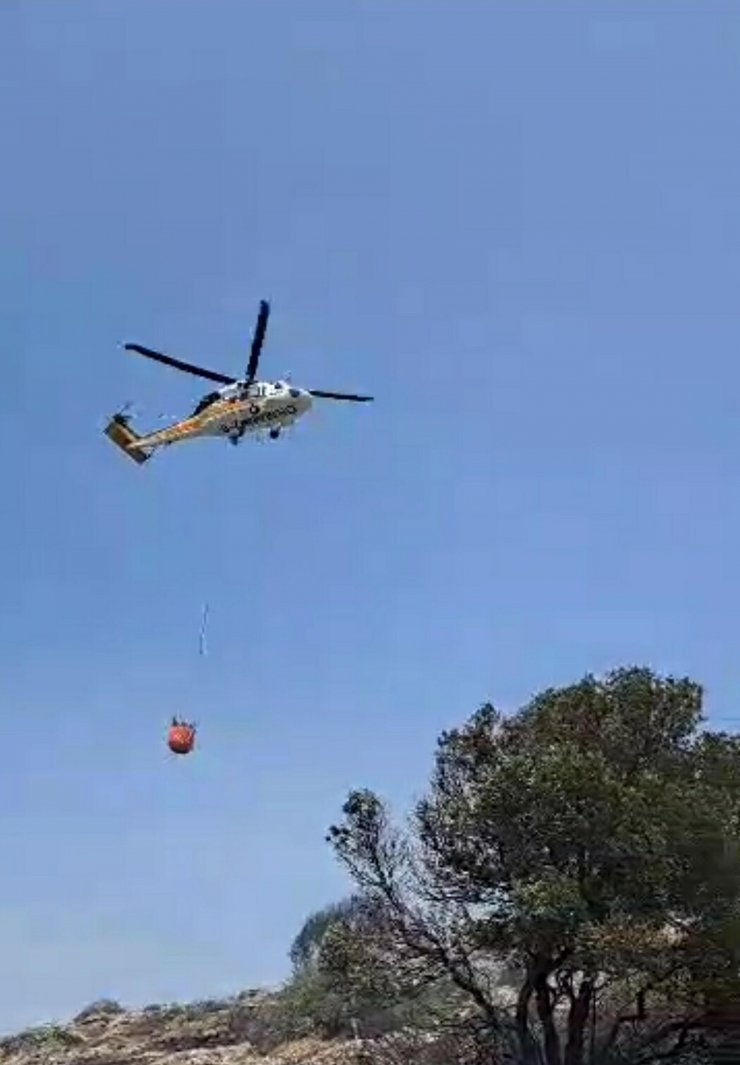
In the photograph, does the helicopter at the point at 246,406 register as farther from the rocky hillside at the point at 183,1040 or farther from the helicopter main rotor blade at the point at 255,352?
the rocky hillside at the point at 183,1040

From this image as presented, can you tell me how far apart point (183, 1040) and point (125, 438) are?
2599 centimetres

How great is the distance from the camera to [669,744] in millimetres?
27719

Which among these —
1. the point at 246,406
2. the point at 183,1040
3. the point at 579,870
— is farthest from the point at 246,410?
the point at 183,1040

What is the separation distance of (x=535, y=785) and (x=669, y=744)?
14.1 feet

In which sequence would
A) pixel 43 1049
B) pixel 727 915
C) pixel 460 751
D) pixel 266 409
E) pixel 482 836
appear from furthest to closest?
1. pixel 43 1049
2. pixel 266 409
3. pixel 460 751
4. pixel 482 836
5. pixel 727 915

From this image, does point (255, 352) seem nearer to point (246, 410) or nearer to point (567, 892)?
point (246, 410)

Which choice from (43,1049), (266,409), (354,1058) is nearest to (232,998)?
(43,1049)

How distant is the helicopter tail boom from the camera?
1495 inches

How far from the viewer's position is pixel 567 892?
78.2 ft

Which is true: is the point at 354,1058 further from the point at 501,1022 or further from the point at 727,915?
the point at 727,915

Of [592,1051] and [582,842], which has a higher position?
[582,842]

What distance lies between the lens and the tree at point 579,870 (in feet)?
80.3

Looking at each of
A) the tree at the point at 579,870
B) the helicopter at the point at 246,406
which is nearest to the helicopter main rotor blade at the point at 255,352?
the helicopter at the point at 246,406

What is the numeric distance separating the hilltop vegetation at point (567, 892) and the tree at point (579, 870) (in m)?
0.04
